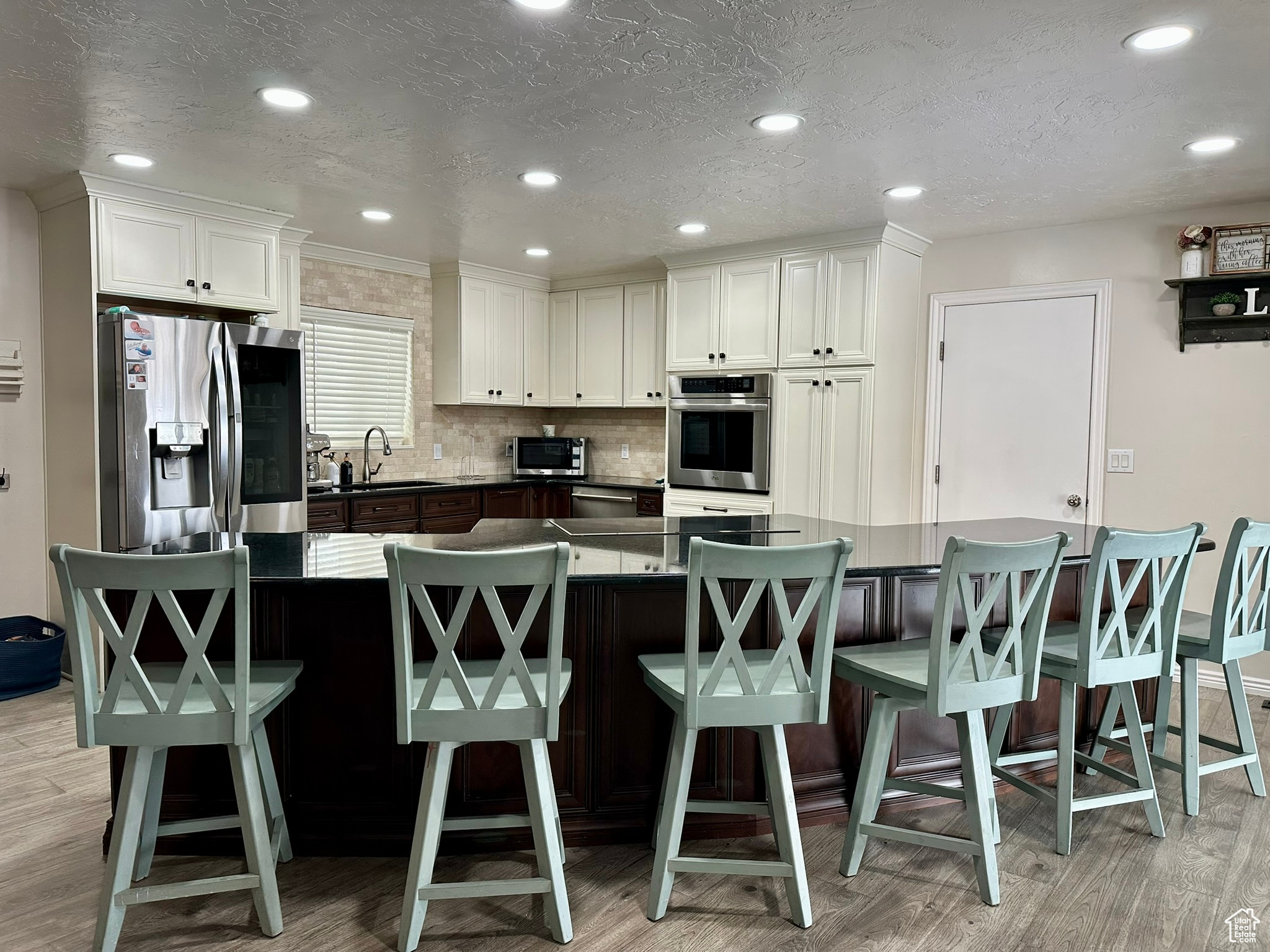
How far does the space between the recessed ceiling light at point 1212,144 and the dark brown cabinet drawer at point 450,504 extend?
423cm

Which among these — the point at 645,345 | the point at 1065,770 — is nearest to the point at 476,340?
the point at 645,345

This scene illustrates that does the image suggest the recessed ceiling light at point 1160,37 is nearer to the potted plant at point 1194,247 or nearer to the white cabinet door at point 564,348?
the potted plant at point 1194,247

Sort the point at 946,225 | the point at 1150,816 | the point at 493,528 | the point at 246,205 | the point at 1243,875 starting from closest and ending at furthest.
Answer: the point at 1243,875 → the point at 1150,816 → the point at 493,528 → the point at 246,205 → the point at 946,225

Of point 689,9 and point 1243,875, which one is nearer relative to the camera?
point 689,9

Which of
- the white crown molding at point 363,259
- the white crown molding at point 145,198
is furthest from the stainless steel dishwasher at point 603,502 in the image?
the white crown molding at point 145,198

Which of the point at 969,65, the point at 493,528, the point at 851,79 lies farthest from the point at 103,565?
the point at 969,65

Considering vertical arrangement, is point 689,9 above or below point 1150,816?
above

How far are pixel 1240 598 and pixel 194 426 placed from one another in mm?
4262

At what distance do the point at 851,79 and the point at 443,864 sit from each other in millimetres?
2654

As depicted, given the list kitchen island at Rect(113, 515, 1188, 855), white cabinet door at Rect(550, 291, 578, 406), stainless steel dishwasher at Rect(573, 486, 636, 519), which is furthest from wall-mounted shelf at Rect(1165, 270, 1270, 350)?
white cabinet door at Rect(550, 291, 578, 406)

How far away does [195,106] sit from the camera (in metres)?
3.02

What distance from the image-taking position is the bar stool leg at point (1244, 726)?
3.00 m

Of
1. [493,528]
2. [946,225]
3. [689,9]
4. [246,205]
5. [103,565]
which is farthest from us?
[946,225]

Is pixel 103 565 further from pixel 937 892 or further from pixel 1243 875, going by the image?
pixel 1243 875
